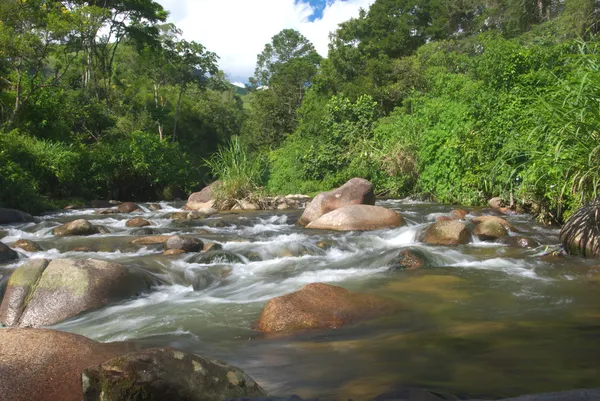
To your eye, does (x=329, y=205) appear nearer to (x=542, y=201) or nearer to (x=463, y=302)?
(x=542, y=201)

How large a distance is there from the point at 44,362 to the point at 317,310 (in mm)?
2155

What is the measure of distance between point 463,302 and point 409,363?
1728 millimetres

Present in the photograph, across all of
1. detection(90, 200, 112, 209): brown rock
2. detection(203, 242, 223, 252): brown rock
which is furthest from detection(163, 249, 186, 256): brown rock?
detection(90, 200, 112, 209): brown rock

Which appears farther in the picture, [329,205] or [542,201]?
[329,205]

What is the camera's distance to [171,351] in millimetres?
2721

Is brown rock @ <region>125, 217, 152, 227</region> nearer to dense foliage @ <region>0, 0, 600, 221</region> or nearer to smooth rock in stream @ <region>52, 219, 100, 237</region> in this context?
smooth rock in stream @ <region>52, 219, 100, 237</region>

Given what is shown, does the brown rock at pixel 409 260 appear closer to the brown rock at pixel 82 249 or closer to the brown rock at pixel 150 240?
the brown rock at pixel 150 240

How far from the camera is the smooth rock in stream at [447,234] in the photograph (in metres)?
8.14

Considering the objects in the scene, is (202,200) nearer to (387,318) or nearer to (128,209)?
(128,209)

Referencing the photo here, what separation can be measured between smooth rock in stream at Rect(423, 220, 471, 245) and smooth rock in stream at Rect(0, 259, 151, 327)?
16.2 ft

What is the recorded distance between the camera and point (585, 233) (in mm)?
6461

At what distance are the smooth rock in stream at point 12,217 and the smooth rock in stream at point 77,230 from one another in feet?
8.72

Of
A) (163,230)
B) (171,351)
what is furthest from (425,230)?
(171,351)

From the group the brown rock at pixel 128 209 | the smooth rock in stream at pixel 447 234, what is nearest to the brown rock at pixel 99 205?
the brown rock at pixel 128 209
